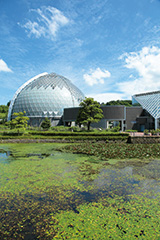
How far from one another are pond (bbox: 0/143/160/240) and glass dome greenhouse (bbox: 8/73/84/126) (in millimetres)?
52770

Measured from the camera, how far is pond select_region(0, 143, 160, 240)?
500 centimetres

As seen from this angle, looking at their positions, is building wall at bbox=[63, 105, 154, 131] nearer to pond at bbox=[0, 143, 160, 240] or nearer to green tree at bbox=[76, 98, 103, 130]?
green tree at bbox=[76, 98, 103, 130]

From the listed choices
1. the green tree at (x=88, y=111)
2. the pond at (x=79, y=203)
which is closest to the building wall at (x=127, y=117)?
the green tree at (x=88, y=111)

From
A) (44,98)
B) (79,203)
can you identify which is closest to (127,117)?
(44,98)

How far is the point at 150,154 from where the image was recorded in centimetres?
1599

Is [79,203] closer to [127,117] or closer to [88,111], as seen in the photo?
[88,111]

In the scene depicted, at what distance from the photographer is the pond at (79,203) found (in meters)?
5.00

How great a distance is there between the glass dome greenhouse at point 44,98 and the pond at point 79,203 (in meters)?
52.8

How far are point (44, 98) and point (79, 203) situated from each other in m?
60.0

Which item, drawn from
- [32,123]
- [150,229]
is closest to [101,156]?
[150,229]

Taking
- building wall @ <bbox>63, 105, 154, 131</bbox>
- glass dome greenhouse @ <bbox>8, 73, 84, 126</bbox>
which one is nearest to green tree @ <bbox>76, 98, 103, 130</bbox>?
building wall @ <bbox>63, 105, 154, 131</bbox>

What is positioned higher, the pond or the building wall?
the building wall

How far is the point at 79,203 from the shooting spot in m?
6.61

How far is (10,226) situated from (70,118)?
5128 cm
